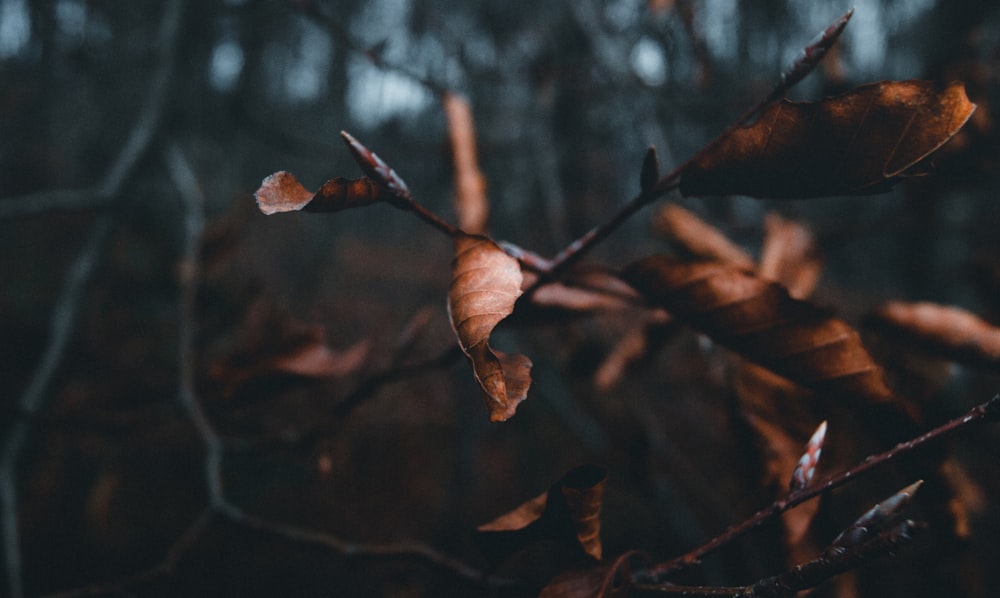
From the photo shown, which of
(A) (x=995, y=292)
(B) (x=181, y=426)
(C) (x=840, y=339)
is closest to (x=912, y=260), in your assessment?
(A) (x=995, y=292)

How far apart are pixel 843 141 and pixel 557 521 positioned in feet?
0.73

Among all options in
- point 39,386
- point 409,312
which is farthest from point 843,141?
point 409,312

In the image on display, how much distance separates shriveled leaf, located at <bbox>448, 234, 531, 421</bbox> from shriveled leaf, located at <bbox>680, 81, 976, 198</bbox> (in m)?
0.11

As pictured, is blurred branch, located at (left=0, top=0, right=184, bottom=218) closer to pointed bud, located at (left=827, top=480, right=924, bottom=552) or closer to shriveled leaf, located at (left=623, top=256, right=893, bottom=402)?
shriveled leaf, located at (left=623, top=256, right=893, bottom=402)

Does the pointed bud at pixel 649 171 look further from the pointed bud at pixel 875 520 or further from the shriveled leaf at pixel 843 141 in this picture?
the pointed bud at pixel 875 520

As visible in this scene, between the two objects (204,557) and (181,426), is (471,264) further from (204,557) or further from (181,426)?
(181,426)

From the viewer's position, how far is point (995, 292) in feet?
1.45

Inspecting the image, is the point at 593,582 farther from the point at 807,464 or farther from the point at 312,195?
the point at 312,195

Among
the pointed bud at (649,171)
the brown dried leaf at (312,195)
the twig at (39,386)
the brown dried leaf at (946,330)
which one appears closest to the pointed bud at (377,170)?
the brown dried leaf at (312,195)

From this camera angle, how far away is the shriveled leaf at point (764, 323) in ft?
0.89

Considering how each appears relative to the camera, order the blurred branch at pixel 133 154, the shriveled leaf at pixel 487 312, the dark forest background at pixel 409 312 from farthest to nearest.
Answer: the blurred branch at pixel 133 154, the dark forest background at pixel 409 312, the shriveled leaf at pixel 487 312

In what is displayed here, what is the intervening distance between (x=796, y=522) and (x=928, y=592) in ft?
0.95

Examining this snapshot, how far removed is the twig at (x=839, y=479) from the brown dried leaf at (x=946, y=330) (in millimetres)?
140

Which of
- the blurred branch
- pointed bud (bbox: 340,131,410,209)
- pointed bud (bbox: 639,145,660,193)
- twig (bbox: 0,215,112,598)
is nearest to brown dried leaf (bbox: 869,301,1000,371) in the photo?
pointed bud (bbox: 639,145,660,193)
